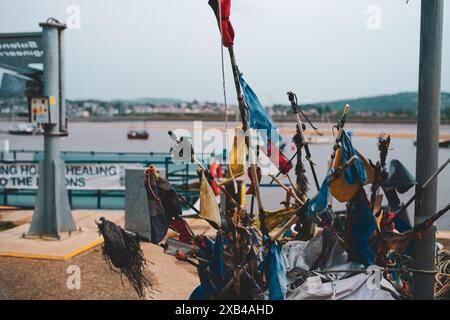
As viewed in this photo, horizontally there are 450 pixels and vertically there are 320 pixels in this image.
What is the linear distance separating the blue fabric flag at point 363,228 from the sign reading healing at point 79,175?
10.0m

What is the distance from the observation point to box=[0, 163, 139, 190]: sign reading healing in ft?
41.3

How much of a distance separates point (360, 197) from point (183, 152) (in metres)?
1.09

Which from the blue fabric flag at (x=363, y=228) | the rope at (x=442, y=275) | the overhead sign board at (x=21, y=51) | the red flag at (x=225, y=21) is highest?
the overhead sign board at (x=21, y=51)

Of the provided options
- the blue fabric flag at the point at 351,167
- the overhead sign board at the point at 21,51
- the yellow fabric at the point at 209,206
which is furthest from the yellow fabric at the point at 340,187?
the overhead sign board at the point at 21,51

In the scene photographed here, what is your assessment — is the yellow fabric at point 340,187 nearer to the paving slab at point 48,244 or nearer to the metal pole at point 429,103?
the metal pole at point 429,103

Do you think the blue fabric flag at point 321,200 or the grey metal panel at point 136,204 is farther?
the grey metal panel at point 136,204

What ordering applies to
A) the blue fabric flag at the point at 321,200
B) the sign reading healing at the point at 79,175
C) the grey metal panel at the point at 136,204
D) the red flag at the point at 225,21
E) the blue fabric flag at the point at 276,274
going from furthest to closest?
the sign reading healing at the point at 79,175 → the grey metal panel at the point at 136,204 → the blue fabric flag at the point at 276,274 → the red flag at the point at 225,21 → the blue fabric flag at the point at 321,200

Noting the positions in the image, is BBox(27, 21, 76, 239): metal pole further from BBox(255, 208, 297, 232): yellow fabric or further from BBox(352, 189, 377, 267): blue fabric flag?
BBox(352, 189, 377, 267): blue fabric flag

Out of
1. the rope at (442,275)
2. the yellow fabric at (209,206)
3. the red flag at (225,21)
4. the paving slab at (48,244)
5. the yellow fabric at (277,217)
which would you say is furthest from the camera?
the paving slab at (48,244)

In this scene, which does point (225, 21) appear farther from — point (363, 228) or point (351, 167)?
point (363, 228)

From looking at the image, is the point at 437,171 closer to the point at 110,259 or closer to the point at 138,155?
the point at 110,259

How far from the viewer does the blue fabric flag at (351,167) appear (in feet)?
9.64

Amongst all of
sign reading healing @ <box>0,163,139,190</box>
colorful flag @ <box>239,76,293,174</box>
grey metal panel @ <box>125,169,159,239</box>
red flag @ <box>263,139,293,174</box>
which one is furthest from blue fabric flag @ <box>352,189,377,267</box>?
sign reading healing @ <box>0,163,139,190</box>

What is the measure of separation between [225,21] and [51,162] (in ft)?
24.4
